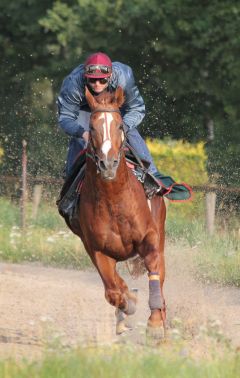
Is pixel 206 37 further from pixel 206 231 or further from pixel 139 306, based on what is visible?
pixel 139 306

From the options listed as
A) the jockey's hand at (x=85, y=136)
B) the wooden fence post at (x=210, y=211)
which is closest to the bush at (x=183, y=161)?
the wooden fence post at (x=210, y=211)

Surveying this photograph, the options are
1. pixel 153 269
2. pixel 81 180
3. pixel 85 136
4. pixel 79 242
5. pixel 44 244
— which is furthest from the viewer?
pixel 44 244

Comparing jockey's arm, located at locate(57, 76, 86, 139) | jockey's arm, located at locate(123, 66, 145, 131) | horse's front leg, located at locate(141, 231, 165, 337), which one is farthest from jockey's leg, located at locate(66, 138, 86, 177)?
horse's front leg, located at locate(141, 231, 165, 337)

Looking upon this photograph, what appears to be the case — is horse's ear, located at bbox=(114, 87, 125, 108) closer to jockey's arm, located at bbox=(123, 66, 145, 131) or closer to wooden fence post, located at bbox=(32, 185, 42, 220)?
jockey's arm, located at bbox=(123, 66, 145, 131)

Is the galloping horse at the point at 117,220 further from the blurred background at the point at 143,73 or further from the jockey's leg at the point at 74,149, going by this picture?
the blurred background at the point at 143,73

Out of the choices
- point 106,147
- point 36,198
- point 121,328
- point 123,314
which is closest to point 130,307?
point 123,314

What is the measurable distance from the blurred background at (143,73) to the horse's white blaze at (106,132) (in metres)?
10.5

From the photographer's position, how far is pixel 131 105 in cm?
1041

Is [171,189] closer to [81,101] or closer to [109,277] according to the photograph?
[81,101]

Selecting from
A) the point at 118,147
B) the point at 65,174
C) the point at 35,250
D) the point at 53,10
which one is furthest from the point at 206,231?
the point at 53,10

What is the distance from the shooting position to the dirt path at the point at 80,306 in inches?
404

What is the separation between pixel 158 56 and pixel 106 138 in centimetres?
2140

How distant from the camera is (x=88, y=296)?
42.4ft

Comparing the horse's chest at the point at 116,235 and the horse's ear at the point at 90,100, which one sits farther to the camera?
the horse's chest at the point at 116,235
